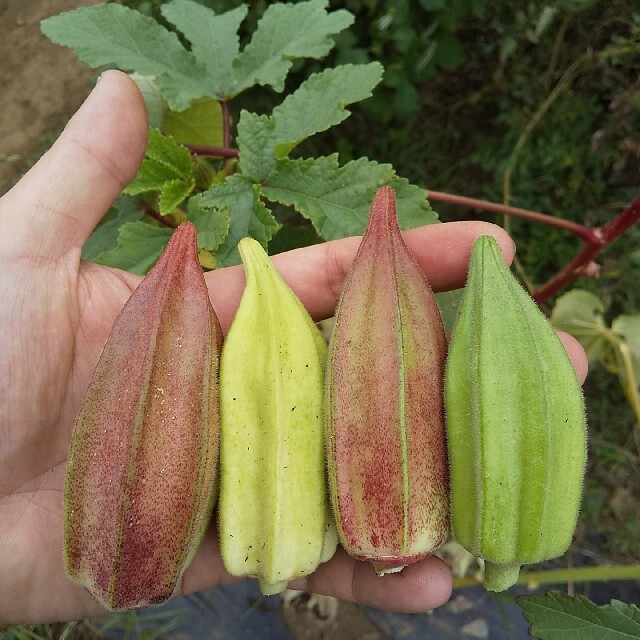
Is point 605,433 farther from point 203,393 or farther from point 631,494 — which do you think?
point 203,393

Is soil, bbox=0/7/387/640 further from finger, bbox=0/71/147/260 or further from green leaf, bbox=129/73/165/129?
finger, bbox=0/71/147/260

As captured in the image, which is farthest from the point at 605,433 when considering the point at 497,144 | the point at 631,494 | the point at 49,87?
the point at 49,87

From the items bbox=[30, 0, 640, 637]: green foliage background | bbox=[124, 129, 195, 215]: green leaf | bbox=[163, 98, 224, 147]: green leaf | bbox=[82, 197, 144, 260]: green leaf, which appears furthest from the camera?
bbox=[30, 0, 640, 637]: green foliage background

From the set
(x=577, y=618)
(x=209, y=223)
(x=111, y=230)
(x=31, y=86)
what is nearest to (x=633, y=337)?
(x=577, y=618)

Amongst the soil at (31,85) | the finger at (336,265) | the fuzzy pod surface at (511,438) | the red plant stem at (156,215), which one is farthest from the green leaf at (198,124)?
the soil at (31,85)

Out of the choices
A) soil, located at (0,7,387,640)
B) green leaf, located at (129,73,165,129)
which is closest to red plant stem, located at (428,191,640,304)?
green leaf, located at (129,73,165,129)

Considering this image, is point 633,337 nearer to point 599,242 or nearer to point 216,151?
point 599,242
